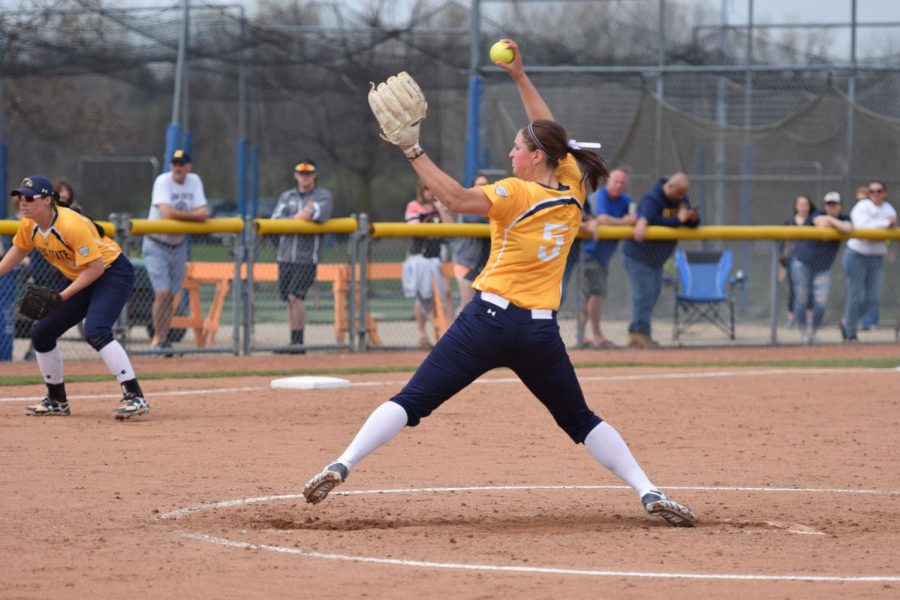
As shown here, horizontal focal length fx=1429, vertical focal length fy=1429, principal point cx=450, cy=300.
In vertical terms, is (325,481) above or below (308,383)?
above

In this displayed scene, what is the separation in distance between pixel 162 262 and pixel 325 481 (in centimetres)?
841

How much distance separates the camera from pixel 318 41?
2231cm

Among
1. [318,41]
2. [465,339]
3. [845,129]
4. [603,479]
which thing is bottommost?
[603,479]

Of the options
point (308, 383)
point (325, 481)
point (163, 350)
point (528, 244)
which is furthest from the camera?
point (163, 350)

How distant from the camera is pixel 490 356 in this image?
6582 mm

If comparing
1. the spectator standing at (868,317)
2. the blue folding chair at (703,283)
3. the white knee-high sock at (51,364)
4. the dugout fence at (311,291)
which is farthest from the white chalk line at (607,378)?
the blue folding chair at (703,283)

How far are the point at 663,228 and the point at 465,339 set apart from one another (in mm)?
10032

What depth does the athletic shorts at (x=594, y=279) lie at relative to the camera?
1625 cm

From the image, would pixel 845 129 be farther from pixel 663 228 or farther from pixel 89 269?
pixel 89 269

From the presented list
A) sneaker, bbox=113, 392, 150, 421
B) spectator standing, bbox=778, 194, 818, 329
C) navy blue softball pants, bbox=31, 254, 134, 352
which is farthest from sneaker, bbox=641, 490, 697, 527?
spectator standing, bbox=778, 194, 818, 329

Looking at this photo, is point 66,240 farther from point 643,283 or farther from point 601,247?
point 643,283

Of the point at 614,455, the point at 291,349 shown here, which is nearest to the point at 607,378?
the point at 291,349

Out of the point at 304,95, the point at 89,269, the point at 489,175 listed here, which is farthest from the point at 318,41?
the point at 89,269

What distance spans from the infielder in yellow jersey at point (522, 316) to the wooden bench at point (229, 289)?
8710 mm
